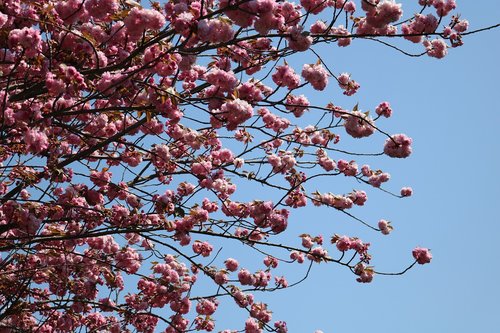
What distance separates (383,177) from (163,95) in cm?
369

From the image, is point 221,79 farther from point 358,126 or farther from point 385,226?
point 385,226

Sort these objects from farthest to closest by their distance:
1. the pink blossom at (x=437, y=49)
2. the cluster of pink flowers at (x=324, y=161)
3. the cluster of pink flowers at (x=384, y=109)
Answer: the cluster of pink flowers at (x=324, y=161) < the cluster of pink flowers at (x=384, y=109) < the pink blossom at (x=437, y=49)

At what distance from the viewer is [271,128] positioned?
6254 mm

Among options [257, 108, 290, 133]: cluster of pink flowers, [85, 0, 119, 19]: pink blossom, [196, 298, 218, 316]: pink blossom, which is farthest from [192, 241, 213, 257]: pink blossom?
[85, 0, 119, 19]: pink blossom

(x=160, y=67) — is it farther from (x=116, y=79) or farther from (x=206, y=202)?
(x=206, y=202)

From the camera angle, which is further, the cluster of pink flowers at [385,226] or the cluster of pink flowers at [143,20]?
the cluster of pink flowers at [385,226]

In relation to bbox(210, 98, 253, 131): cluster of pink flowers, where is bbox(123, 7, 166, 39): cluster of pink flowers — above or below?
above

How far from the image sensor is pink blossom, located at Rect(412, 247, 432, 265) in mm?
5926

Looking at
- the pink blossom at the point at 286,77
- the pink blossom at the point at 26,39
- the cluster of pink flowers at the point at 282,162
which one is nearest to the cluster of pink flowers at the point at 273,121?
the cluster of pink flowers at the point at 282,162

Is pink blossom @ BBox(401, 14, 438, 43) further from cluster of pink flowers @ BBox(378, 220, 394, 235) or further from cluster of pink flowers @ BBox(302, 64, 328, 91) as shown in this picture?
cluster of pink flowers @ BBox(378, 220, 394, 235)

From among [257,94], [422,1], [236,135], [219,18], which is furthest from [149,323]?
[422,1]

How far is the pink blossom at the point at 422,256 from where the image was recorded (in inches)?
233

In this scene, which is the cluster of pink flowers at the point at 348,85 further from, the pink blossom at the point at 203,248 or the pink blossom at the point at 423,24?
the pink blossom at the point at 203,248

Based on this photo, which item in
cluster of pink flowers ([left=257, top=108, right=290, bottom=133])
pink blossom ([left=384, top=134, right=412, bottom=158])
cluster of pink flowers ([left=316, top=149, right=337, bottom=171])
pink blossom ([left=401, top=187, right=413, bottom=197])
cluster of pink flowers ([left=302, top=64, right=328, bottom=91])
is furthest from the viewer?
pink blossom ([left=401, top=187, right=413, bottom=197])
